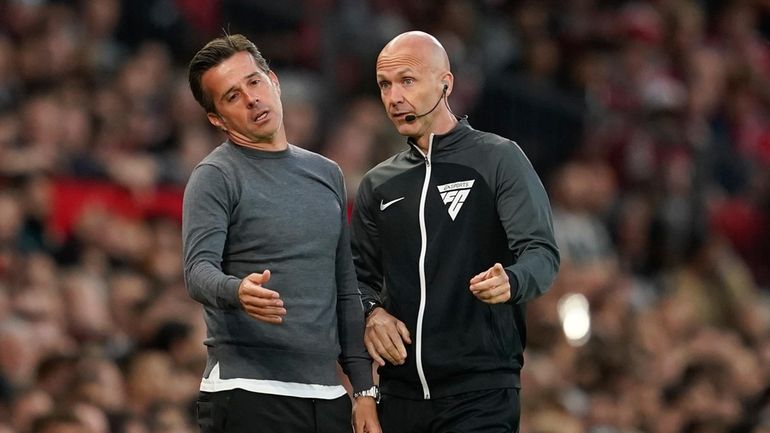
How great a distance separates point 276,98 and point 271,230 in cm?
45

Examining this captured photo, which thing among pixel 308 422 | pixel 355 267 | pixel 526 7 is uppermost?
pixel 526 7

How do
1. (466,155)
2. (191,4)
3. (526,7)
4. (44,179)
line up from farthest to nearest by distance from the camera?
1. (526,7)
2. (191,4)
3. (44,179)
4. (466,155)

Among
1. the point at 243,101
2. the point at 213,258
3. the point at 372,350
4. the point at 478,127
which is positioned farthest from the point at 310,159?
the point at 478,127

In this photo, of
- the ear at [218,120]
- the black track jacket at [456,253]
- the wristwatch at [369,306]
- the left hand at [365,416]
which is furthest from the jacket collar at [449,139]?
the left hand at [365,416]

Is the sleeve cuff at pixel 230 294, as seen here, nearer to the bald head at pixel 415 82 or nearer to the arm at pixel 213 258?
the arm at pixel 213 258

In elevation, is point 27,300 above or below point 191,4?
below

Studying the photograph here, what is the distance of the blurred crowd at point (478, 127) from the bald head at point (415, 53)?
89.1 inches

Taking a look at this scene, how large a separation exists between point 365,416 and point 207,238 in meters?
0.85

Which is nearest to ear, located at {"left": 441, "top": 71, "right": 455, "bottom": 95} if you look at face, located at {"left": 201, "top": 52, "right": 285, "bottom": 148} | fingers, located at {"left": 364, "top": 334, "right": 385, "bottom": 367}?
face, located at {"left": 201, "top": 52, "right": 285, "bottom": 148}

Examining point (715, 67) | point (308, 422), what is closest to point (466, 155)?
point (308, 422)

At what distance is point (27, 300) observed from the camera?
7934 mm

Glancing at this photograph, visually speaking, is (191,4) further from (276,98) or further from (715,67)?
(276,98)

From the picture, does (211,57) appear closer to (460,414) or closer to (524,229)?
(524,229)

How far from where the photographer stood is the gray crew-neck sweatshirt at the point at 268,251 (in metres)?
4.83
